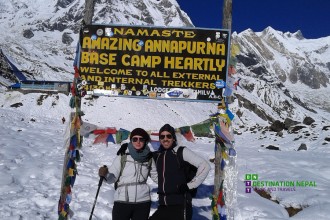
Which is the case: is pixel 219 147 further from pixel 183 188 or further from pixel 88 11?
pixel 88 11

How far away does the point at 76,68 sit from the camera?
24.3 ft

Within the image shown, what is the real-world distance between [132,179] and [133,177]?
0.12 ft

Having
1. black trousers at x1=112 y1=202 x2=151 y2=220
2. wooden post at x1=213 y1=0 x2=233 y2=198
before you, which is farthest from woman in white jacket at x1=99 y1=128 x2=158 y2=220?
wooden post at x1=213 y1=0 x2=233 y2=198

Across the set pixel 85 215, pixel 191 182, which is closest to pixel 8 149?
pixel 85 215

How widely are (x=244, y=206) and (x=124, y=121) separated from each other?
97.4 feet

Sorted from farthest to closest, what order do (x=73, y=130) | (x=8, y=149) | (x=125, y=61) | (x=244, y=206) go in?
1. (x=8, y=149)
2. (x=244, y=206)
3. (x=125, y=61)
4. (x=73, y=130)

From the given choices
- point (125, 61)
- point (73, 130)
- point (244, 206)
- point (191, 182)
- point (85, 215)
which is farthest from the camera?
point (244, 206)

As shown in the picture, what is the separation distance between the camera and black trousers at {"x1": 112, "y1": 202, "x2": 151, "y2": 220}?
5.84m

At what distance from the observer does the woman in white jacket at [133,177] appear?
19.3ft

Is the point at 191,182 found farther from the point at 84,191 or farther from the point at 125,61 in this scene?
the point at 84,191

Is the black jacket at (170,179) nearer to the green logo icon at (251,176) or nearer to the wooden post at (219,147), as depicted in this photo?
the wooden post at (219,147)

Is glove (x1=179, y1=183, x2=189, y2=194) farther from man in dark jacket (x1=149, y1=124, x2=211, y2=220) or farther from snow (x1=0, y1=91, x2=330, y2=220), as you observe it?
snow (x1=0, y1=91, x2=330, y2=220)

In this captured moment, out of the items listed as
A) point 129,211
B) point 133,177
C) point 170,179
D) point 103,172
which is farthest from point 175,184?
point 103,172

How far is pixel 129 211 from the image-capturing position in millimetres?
5875
